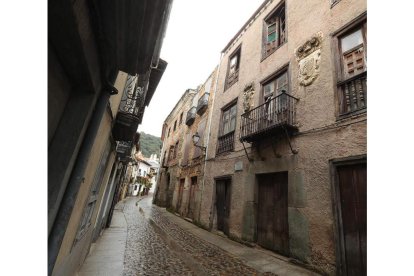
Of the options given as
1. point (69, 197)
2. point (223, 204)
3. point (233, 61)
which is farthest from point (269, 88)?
point (69, 197)

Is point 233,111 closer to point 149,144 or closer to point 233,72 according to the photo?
Result: point 233,72

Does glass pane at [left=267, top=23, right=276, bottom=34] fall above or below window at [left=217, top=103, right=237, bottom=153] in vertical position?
above

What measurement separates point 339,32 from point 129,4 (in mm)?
6300

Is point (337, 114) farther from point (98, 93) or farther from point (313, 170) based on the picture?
point (98, 93)

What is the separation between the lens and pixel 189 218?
12.2 metres

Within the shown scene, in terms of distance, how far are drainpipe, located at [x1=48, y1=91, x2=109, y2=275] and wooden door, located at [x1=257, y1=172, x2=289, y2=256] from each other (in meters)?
5.56

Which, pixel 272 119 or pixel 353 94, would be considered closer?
pixel 353 94

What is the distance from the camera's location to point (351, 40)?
5836mm

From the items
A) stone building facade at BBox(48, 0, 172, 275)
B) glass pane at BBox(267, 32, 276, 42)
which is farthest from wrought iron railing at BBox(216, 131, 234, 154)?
stone building facade at BBox(48, 0, 172, 275)

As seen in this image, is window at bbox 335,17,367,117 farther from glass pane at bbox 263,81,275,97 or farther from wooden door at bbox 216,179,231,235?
wooden door at bbox 216,179,231,235

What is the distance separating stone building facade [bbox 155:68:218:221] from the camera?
40.3 feet

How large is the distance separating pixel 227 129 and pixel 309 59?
15.3 ft

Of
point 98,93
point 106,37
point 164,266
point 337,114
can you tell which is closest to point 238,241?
point 164,266

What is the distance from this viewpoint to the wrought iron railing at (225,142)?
31.6 feet
